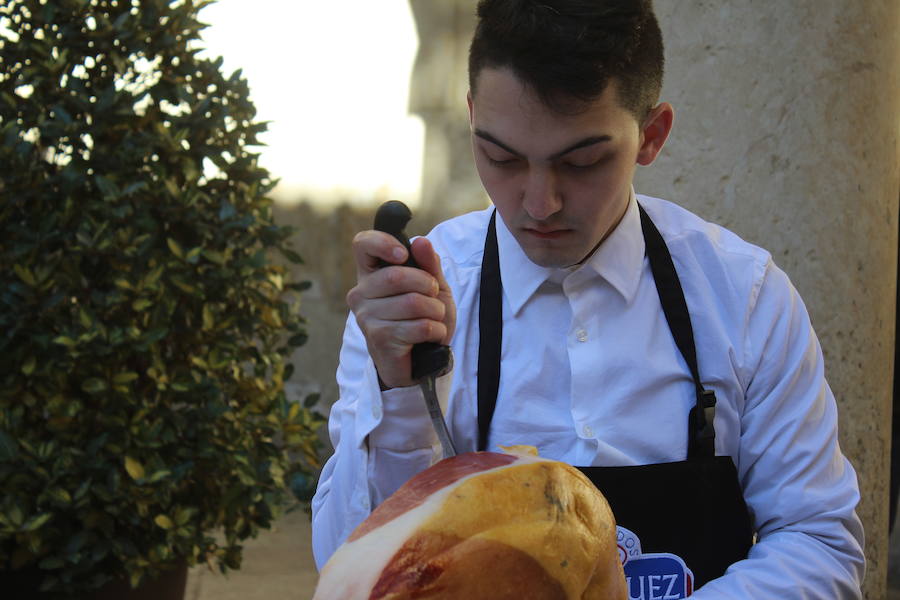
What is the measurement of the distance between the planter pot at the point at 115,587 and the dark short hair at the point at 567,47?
229 cm

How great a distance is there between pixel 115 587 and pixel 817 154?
236 cm

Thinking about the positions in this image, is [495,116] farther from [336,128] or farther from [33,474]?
[336,128]

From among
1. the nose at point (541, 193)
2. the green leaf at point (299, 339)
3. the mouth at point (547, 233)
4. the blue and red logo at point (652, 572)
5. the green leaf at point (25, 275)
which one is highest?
the nose at point (541, 193)

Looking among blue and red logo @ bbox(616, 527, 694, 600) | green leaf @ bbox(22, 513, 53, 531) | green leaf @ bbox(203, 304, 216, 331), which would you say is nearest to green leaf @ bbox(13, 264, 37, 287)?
green leaf @ bbox(203, 304, 216, 331)

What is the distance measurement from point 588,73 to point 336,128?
12.2 ft

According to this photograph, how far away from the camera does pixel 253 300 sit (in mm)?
3400

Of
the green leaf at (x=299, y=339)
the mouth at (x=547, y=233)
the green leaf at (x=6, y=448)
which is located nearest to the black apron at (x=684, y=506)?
the mouth at (x=547, y=233)

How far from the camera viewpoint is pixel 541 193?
1449mm

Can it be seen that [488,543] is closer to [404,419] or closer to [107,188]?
[404,419]

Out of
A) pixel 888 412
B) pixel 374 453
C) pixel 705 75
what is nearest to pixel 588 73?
pixel 374 453

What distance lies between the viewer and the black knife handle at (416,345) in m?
1.25

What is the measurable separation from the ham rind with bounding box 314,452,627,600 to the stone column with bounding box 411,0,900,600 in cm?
136

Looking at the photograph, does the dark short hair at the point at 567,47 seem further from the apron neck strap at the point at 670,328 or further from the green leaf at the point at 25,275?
the green leaf at the point at 25,275

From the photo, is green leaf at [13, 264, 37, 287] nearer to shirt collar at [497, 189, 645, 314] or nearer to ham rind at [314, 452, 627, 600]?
shirt collar at [497, 189, 645, 314]
